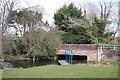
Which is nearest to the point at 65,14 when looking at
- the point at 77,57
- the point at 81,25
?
the point at 81,25

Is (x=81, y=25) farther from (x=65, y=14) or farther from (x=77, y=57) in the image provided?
(x=77, y=57)

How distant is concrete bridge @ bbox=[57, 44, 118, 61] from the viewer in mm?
18031

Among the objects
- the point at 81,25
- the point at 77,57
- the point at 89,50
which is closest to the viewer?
the point at 89,50

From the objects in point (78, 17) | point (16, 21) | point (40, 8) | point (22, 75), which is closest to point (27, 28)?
point (16, 21)

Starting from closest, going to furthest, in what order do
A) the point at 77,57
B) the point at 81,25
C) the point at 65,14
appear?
1. the point at 77,57
2. the point at 81,25
3. the point at 65,14

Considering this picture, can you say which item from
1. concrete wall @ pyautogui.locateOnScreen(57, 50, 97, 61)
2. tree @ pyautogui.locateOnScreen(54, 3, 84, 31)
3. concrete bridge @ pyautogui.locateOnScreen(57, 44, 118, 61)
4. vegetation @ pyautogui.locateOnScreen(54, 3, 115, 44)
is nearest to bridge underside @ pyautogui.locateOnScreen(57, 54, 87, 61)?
concrete bridge @ pyautogui.locateOnScreen(57, 44, 118, 61)

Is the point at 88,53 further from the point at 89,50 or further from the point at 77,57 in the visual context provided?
the point at 77,57

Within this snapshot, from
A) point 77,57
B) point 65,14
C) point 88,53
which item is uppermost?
point 65,14

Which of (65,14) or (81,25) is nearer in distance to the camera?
(81,25)

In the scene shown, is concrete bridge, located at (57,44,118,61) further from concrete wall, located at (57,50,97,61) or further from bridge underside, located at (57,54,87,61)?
bridge underside, located at (57,54,87,61)

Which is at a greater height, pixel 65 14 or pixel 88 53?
pixel 65 14

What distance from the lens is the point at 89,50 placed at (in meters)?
18.8

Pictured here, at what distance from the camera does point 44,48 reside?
61.5 feet

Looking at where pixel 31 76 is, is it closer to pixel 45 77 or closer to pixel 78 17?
pixel 45 77
